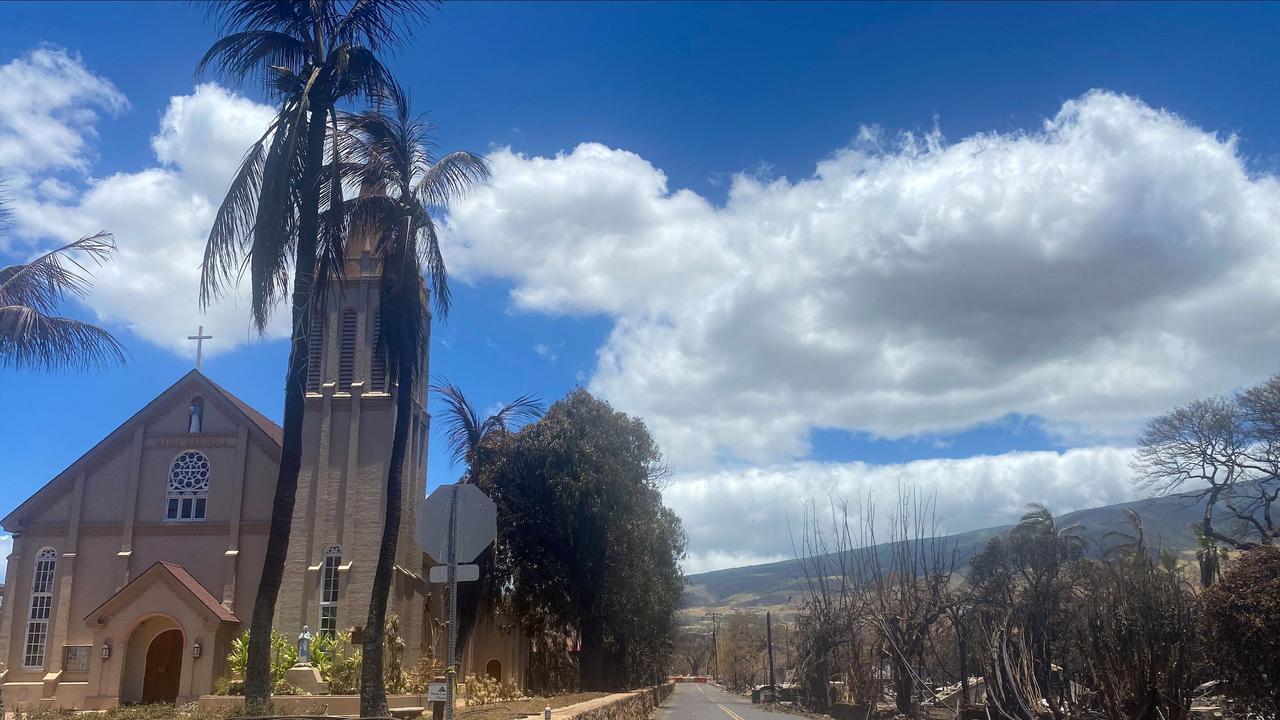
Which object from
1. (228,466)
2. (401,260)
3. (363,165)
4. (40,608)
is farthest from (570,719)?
(40,608)

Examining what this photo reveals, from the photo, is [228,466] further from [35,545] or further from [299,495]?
[35,545]

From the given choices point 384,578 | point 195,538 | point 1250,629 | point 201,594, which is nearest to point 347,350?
point 195,538

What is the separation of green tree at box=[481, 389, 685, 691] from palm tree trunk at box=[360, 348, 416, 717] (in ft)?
53.8

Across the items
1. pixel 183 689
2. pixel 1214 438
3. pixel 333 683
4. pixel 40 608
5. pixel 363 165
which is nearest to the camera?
pixel 363 165

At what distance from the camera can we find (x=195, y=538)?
32188 millimetres

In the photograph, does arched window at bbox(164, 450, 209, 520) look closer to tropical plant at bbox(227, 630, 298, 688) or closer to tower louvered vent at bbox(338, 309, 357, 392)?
tower louvered vent at bbox(338, 309, 357, 392)

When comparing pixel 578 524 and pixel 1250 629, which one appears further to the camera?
pixel 578 524

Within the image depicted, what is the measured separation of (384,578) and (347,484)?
13.8 meters

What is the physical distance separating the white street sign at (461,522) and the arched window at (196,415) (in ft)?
81.1

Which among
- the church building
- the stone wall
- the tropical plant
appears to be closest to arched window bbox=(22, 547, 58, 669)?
the church building

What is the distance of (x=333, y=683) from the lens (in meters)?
25.9

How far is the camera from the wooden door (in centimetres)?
3011

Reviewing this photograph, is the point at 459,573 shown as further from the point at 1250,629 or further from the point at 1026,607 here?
the point at 1026,607

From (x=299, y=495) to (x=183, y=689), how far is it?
21.4 feet
